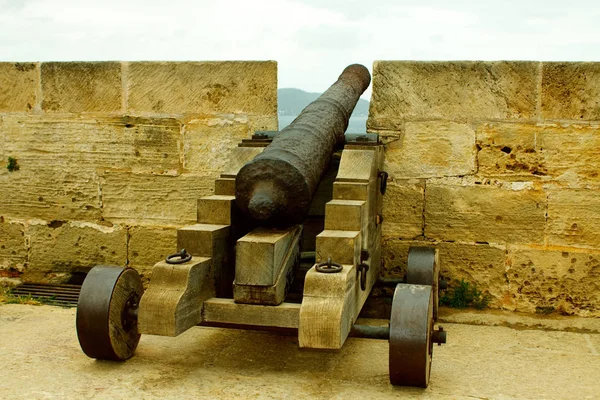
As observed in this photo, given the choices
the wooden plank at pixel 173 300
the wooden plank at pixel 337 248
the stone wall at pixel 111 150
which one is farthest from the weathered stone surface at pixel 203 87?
the wooden plank at pixel 173 300

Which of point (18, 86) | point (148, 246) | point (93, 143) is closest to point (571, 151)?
point (148, 246)

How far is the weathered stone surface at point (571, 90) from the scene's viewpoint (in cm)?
490

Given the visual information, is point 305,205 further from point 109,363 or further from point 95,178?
point 95,178

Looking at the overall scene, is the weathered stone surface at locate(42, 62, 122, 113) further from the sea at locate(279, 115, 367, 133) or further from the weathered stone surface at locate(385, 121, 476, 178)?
the weathered stone surface at locate(385, 121, 476, 178)

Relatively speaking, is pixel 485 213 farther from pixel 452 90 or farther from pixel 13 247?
pixel 13 247

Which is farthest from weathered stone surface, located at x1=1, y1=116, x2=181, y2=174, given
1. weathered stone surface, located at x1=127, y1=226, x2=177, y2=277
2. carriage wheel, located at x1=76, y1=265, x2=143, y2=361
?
carriage wheel, located at x1=76, y1=265, x2=143, y2=361

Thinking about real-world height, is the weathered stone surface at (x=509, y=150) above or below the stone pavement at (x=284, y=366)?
above

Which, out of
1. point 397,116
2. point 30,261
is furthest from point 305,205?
point 30,261

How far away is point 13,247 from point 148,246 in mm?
1132

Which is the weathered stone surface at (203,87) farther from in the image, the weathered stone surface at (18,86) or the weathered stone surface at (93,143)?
the weathered stone surface at (18,86)

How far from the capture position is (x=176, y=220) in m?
5.49

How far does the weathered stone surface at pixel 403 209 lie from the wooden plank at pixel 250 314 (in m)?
1.79

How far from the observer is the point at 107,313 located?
367 cm

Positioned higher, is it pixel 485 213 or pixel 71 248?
pixel 485 213
